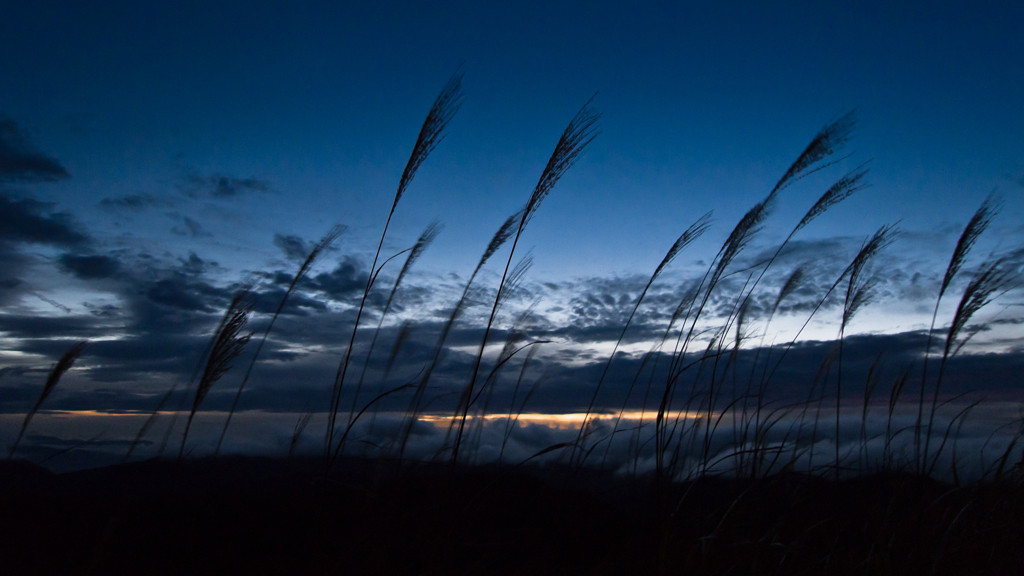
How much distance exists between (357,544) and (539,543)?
608 millimetres

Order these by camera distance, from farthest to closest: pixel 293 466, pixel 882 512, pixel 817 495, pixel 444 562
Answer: pixel 817 495, pixel 882 512, pixel 293 466, pixel 444 562

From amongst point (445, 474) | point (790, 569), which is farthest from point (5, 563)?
point (790, 569)

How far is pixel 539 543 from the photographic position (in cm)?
161

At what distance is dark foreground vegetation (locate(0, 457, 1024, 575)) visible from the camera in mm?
1288

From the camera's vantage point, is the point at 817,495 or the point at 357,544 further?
the point at 817,495

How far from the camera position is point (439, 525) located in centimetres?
155

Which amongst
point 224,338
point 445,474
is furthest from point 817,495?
point 224,338

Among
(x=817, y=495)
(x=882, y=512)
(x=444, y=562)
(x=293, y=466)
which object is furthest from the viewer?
(x=817, y=495)

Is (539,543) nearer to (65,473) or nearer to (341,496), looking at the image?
(341,496)

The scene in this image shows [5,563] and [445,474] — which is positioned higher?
[445,474]

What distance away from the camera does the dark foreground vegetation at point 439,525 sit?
1.29 meters

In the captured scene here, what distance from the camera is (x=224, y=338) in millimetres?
2004

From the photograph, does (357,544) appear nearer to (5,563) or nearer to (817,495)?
(5,563)

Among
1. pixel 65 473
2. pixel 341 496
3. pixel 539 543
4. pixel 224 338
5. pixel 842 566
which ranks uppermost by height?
pixel 224 338
